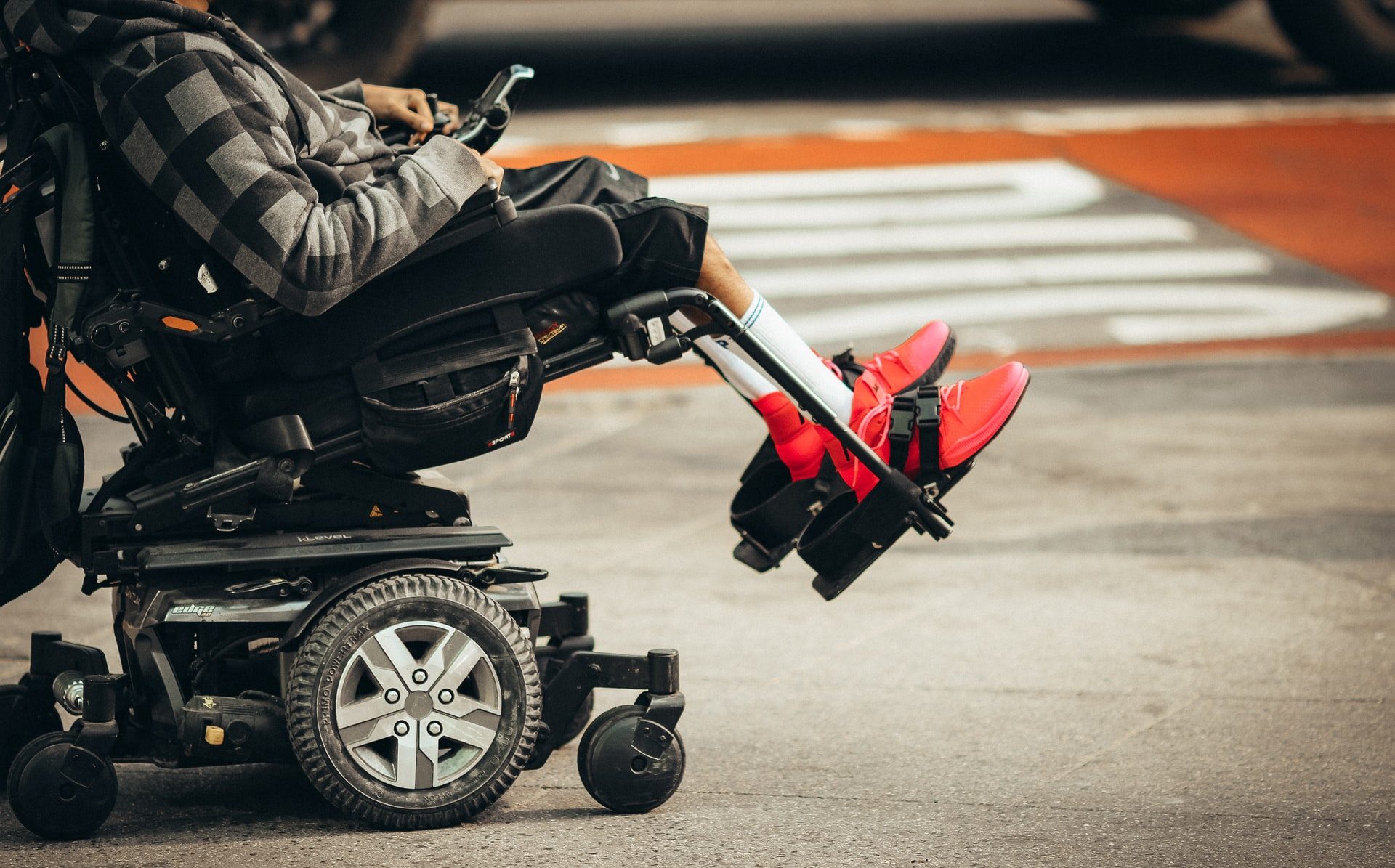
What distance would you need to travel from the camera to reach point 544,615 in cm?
449

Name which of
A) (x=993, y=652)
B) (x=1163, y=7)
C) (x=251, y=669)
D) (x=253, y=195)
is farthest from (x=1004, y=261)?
(x=1163, y=7)

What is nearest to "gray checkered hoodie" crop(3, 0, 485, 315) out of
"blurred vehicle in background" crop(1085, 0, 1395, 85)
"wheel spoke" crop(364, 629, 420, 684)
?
"wheel spoke" crop(364, 629, 420, 684)

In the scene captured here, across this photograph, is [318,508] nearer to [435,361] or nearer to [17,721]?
[435,361]

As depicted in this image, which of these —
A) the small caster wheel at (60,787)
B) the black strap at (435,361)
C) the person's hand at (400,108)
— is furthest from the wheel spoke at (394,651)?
the person's hand at (400,108)

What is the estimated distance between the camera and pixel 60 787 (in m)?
3.88

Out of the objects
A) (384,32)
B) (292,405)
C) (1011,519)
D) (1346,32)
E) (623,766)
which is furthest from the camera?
(1346,32)

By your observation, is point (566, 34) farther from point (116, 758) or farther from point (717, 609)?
point (116, 758)

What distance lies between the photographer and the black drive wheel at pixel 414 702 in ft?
12.8

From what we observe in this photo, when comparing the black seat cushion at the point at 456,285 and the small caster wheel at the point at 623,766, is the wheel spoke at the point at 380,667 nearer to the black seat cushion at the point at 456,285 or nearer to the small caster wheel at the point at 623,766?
the small caster wheel at the point at 623,766

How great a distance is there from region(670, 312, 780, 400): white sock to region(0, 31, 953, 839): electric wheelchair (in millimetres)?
259

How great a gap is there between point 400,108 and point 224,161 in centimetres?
106

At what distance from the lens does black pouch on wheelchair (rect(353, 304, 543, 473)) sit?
3965mm

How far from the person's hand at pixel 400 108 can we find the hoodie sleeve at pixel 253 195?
885 mm

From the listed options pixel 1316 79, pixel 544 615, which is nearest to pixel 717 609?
pixel 544 615
